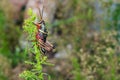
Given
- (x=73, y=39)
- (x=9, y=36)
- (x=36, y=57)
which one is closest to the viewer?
(x=36, y=57)

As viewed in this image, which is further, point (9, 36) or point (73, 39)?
point (9, 36)

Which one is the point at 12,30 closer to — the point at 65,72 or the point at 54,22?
the point at 54,22

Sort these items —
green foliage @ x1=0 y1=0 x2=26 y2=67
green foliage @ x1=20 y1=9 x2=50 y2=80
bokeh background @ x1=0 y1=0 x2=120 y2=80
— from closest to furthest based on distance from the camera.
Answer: green foliage @ x1=20 y1=9 x2=50 y2=80 < bokeh background @ x1=0 y1=0 x2=120 y2=80 < green foliage @ x1=0 y1=0 x2=26 y2=67

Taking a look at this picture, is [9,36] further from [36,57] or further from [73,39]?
[36,57]

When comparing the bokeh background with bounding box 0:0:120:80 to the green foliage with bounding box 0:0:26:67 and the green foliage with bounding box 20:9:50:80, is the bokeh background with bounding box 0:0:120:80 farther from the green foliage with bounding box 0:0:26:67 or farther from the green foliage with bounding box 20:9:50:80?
the green foliage with bounding box 20:9:50:80

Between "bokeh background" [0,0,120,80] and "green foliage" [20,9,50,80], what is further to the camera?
"bokeh background" [0,0,120,80]

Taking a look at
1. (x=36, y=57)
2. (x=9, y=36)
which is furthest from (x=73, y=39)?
(x=36, y=57)

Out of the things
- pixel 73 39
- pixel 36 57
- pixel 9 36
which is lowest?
pixel 36 57

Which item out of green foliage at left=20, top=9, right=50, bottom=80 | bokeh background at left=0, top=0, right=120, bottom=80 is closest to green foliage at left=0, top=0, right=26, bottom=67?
bokeh background at left=0, top=0, right=120, bottom=80

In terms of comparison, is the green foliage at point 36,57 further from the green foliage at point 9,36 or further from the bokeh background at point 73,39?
the green foliage at point 9,36

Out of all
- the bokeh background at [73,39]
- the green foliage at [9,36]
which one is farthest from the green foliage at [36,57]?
the green foliage at [9,36]
